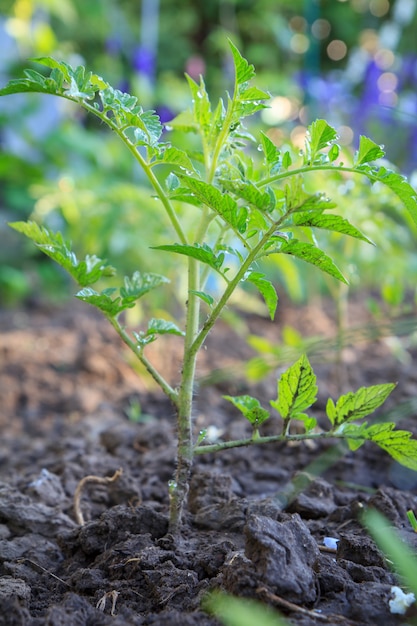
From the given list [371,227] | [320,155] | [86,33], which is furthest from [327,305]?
[86,33]

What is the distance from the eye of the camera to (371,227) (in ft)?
6.01

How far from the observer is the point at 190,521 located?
3.47ft

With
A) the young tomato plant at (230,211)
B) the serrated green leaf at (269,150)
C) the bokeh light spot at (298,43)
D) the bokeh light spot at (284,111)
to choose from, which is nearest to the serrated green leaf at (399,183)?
the young tomato plant at (230,211)

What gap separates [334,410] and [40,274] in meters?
3.73

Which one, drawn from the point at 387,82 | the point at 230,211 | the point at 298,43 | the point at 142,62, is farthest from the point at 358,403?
the point at 298,43

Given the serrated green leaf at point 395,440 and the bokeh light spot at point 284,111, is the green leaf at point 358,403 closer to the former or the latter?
the serrated green leaf at point 395,440

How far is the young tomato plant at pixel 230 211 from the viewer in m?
0.79

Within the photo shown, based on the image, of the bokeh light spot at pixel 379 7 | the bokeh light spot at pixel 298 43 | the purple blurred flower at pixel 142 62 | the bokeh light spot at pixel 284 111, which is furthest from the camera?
the bokeh light spot at pixel 379 7

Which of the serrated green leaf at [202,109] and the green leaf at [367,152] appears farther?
the serrated green leaf at [202,109]

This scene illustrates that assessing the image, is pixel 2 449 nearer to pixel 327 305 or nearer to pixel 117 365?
pixel 117 365

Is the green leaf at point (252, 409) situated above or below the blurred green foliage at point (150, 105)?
below

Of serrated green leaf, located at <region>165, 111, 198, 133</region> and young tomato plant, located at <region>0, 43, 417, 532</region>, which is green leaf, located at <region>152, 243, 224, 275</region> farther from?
serrated green leaf, located at <region>165, 111, 198, 133</region>

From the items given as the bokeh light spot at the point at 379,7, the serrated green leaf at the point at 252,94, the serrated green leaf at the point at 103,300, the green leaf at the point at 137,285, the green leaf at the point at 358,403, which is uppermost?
the bokeh light spot at the point at 379,7

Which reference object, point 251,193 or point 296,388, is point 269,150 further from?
point 296,388
